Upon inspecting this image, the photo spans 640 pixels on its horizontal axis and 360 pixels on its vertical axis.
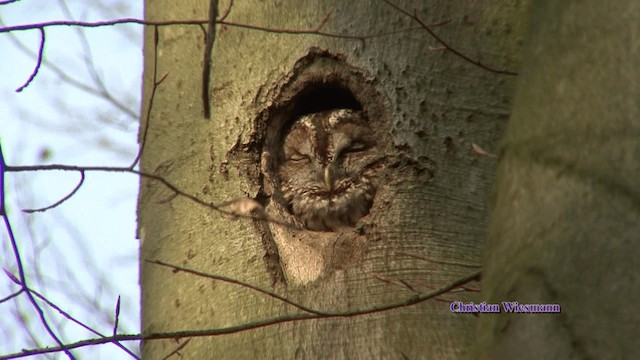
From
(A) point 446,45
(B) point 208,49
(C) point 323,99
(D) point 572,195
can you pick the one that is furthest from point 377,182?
(D) point 572,195

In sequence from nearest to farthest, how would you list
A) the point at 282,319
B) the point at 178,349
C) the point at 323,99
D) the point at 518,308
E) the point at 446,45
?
the point at 518,308 < the point at 282,319 < the point at 178,349 < the point at 446,45 < the point at 323,99

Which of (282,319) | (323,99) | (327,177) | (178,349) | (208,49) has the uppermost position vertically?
(208,49)

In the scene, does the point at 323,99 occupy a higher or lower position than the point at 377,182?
higher

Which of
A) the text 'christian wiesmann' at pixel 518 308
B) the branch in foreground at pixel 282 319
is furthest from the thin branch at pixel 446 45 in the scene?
the text 'christian wiesmann' at pixel 518 308

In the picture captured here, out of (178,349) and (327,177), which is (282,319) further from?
(327,177)

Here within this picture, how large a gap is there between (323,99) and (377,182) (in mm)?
546

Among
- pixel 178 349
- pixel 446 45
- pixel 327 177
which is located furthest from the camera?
pixel 327 177

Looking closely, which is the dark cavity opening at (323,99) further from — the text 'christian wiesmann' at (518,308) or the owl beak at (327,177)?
the text 'christian wiesmann' at (518,308)

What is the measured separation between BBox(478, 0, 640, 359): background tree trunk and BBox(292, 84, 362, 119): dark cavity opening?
0.92 metres

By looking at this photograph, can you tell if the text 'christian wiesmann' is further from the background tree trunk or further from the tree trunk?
the tree trunk

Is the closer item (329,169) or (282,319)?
(282,319)

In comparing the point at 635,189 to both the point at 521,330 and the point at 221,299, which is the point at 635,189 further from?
the point at 221,299

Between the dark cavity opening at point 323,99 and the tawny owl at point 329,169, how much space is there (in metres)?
0.06

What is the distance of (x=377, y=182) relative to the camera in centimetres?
222
